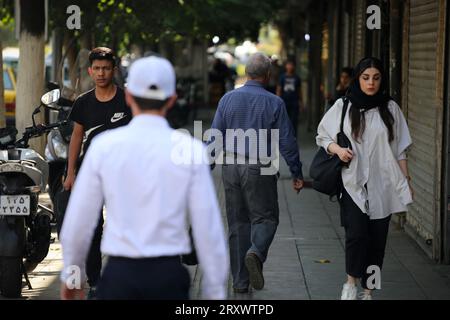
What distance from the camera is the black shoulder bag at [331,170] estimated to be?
7.75 meters

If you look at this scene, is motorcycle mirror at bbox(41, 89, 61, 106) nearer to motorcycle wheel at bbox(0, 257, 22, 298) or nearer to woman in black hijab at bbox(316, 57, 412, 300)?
motorcycle wheel at bbox(0, 257, 22, 298)

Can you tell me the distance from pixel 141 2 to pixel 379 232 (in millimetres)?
10488

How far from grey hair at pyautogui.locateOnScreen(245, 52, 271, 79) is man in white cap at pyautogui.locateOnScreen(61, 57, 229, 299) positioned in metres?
3.93

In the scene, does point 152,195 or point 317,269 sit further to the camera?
point 317,269

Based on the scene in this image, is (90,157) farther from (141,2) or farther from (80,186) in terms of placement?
(141,2)

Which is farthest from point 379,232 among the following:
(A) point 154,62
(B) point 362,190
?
(A) point 154,62

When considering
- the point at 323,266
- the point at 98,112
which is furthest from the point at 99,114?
the point at 323,266

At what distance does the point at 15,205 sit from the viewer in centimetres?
809

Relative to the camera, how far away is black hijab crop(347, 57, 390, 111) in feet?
25.3

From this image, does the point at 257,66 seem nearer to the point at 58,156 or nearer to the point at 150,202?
the point at 58,156

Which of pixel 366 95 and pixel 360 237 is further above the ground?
pixel 366 95

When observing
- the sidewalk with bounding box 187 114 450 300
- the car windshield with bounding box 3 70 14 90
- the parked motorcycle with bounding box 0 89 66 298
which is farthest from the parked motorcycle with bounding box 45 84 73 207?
the car windshield with bounding box 3 70 14 90

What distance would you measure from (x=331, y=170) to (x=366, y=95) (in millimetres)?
563

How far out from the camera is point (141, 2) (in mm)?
17594
